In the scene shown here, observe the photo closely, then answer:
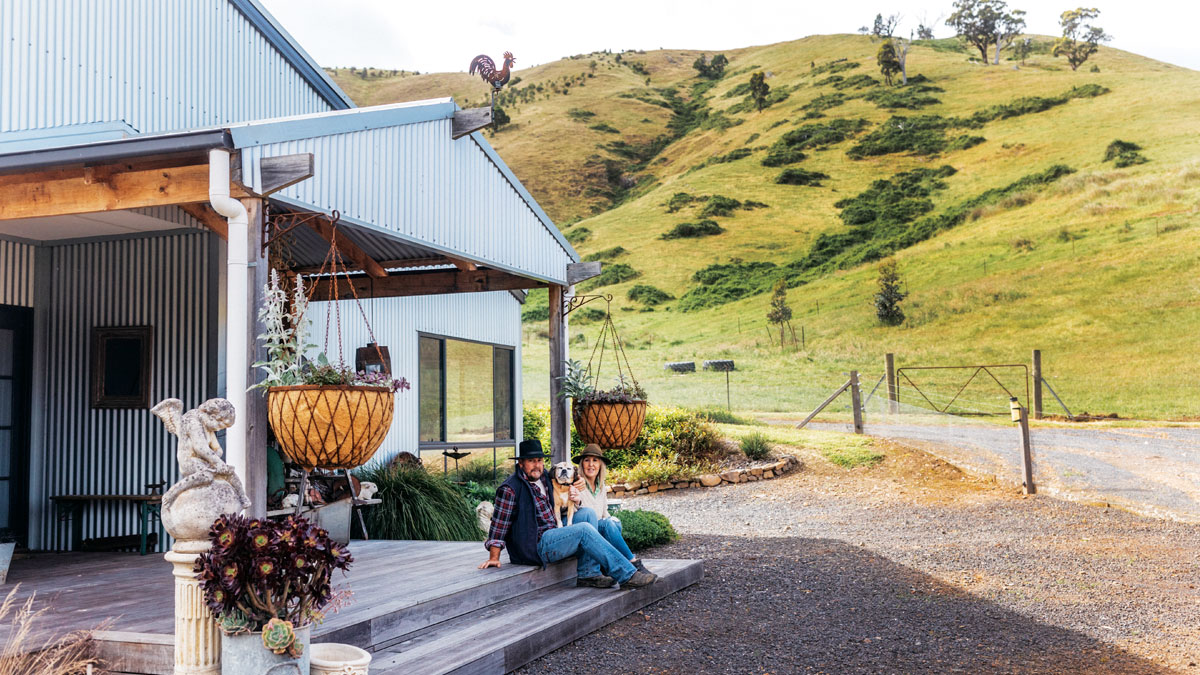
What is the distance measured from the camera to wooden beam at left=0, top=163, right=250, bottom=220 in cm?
484

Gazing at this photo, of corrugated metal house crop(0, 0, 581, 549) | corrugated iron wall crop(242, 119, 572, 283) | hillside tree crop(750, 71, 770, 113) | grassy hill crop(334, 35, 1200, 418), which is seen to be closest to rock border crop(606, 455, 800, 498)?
corrugated metal house crop(0, 0, 581, 549)

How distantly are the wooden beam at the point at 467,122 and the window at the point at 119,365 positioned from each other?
123 inches

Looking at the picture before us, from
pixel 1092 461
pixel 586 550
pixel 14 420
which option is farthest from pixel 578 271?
pixel 1092 461

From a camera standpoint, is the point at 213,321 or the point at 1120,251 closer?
the point at 213,321

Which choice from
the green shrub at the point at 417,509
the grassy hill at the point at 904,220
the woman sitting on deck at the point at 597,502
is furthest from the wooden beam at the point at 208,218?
the grassy hill at the point at 904,220

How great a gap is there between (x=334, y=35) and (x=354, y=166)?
389 ft

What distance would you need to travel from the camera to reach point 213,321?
758 cm

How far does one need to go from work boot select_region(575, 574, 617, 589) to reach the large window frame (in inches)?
204

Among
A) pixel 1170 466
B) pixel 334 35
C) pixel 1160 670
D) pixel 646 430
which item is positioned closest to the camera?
pixel 1160 670

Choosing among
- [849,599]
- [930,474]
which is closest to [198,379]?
[849,599]

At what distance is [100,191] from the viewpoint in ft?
16.6

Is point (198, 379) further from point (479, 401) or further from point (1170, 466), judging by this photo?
point (1170, 466)

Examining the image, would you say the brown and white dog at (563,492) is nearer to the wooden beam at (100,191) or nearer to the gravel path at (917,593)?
the gravel path at (917,593)

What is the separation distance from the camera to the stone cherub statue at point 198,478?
375 centimetres
